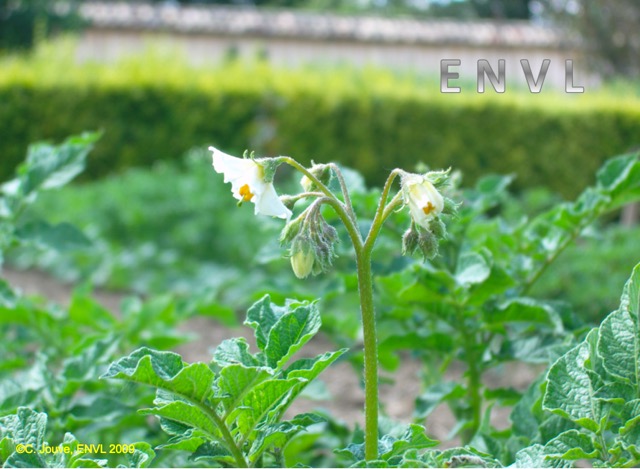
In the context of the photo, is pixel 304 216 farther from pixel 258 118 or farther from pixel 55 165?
pixel 258 118

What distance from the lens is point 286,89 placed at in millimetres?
8398

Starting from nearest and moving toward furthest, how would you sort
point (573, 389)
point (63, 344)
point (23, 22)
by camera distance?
1. point (573, 389)
2. point (63, 344)
3. point (23, 22)

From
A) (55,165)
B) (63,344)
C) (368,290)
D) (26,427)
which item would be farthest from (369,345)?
(63,344)

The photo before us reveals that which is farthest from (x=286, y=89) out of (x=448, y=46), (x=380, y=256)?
(x=448, y=46)

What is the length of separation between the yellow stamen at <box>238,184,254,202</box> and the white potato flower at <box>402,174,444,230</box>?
21 cm

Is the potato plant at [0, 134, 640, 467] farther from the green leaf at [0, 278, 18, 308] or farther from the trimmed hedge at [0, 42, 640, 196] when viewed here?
the trimmed hedge at [0, 42, 640, 196]

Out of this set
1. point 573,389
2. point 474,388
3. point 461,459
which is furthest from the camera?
point 474,388

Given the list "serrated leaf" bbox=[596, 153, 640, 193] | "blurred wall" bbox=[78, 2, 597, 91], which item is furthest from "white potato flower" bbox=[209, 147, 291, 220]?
"blurred wall" bbox=[78, 2, 597, 91]

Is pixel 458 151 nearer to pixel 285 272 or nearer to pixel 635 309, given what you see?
pixel 285 272

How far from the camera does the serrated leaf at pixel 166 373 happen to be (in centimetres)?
97

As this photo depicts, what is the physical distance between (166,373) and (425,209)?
37 cm

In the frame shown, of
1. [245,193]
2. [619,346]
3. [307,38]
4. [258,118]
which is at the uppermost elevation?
[307,38]

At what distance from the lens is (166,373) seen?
1031 mm

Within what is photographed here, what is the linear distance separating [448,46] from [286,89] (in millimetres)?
12143
